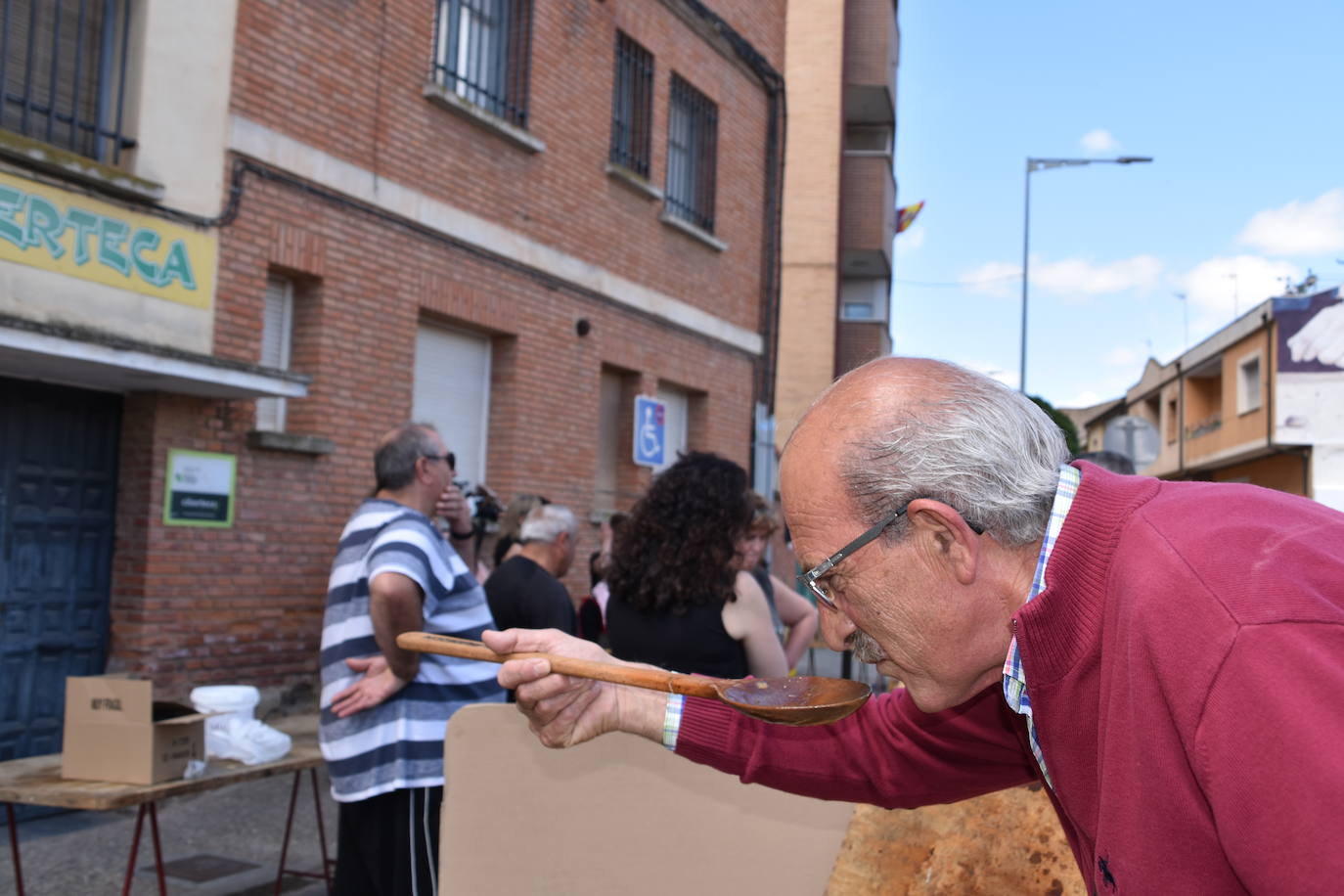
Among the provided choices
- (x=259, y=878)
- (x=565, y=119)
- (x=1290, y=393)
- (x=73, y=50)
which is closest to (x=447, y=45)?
(x=565, y=119)

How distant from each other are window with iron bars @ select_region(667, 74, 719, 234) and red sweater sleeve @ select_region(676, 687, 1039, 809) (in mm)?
10782

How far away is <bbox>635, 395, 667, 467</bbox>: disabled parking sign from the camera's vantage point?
10875 mm

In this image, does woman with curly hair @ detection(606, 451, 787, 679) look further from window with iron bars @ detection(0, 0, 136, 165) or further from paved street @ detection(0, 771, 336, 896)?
window with iron bars @ detection(0, 0, 136, 165)

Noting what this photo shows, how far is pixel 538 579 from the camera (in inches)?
182

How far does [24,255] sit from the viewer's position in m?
5.90

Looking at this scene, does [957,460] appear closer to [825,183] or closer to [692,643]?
[692,643]

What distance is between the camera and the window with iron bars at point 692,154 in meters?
12.7

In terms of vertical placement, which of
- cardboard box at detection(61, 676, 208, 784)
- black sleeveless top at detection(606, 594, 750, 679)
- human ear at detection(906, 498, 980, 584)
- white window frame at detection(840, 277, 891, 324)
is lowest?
cardboard box at detection(61, 676, 208, 784)

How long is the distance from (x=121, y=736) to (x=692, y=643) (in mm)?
2012

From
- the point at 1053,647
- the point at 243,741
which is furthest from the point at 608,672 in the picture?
the point at 243,741

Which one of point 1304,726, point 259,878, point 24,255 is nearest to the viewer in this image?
point 1304,726

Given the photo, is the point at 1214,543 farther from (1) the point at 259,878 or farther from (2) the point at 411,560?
(1) the point at 259,878

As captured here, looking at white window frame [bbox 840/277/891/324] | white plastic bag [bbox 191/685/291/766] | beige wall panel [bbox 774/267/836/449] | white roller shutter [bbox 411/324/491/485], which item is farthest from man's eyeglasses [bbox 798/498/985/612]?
white window frame [bbox 840/277/891/324]

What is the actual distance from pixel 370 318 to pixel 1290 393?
24.7 metres
